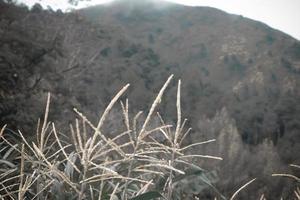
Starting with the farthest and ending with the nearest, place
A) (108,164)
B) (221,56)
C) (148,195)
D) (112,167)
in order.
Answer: (221,56)
(112,167)
(108,164)
(148,195)

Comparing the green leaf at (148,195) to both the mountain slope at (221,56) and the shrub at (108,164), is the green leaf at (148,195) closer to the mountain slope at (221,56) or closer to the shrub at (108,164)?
the shrub at (108,164)

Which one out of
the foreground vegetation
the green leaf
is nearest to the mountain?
the foreground vegetation

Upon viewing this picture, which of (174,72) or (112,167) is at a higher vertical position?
(112,167)

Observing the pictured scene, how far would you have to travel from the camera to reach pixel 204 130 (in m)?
28.2

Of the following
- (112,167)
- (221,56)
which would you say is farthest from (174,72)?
(112,167)

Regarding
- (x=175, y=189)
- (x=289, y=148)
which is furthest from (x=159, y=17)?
(x=175, y=189)

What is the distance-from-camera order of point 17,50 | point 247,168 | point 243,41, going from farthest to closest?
point 243,41, point 247,168, point 17,50

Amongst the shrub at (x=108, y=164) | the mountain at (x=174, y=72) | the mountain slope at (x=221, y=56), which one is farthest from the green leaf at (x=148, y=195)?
the mountain slope at (x=221, y=56)

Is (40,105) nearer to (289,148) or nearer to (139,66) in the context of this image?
(289,148)

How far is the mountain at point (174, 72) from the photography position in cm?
1330

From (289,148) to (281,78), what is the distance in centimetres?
2994

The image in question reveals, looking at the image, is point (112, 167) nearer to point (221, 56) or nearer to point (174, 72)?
point (174, 72)

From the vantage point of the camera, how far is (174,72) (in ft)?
149

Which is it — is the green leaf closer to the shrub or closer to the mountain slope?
the shrub
